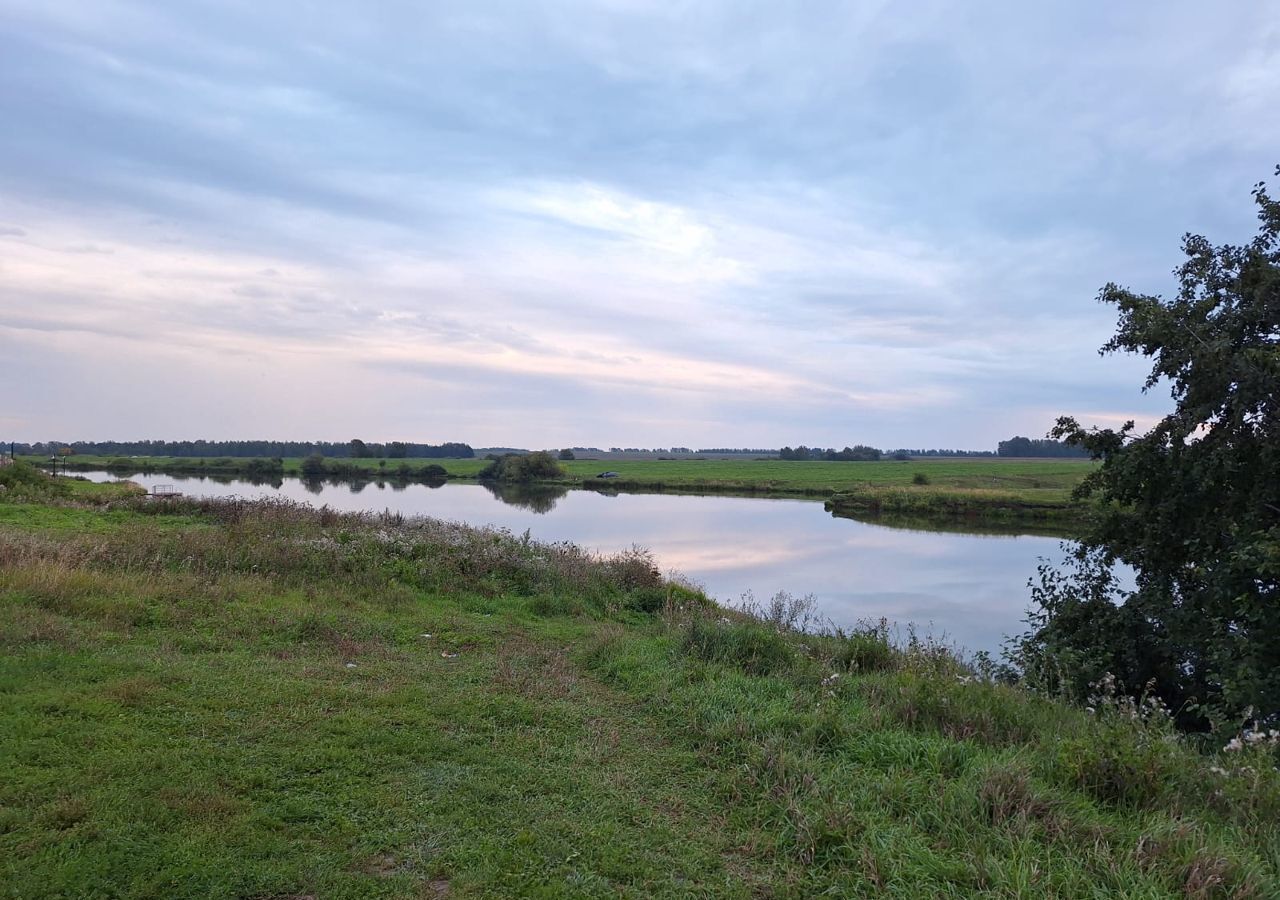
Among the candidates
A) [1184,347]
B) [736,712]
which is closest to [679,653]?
[736,712]

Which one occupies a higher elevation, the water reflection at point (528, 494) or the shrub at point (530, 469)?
the shrub at point (530, 469)

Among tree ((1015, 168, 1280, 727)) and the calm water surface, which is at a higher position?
tree ((1015, 168, 1280, 727))

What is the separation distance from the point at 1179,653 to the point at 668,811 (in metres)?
7.56

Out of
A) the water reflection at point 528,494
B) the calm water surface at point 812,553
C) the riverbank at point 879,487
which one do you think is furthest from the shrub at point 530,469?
the calm water surface at point 812,553

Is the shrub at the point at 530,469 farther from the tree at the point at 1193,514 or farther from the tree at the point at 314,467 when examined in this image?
the tree at the point at 1193,514

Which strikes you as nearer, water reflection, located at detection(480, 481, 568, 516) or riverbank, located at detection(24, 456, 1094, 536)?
riverbank, located at detection(24, 456, 1094, 536)

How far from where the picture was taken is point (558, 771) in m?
4.75

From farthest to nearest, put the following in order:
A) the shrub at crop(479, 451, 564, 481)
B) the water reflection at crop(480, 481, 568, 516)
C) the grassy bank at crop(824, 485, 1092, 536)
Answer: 1. the shrub at crop(479, 451, 564, 481)
2. the water reflection at crop(480, 481, 568, 516)
3. the grassy bank at crop(824, 485, 1092, 536)

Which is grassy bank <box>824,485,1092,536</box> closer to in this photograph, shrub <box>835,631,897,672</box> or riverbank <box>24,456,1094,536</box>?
riverbank <box>24,456,1094,536</box>

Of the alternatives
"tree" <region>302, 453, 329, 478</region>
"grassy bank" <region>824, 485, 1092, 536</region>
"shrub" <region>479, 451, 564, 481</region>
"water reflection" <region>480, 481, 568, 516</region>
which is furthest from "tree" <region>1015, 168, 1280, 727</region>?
"tree" <region>302, 453, 329, 478</region>

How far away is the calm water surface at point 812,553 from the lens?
723 inches

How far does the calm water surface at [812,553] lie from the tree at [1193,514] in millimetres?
5281

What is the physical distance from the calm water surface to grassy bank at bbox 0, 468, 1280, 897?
8589mm

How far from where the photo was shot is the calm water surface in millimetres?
18375
